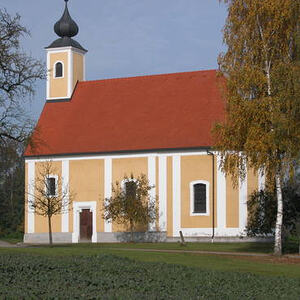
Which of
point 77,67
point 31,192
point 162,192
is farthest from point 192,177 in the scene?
point 77,67

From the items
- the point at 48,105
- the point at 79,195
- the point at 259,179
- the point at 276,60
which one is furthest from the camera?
the point at 48,105

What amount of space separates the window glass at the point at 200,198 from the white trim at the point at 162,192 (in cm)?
197

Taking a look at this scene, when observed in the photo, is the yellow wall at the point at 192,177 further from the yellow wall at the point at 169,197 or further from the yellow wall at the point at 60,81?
the yellow wall at the point at 60,81

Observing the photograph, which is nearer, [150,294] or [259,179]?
[150,294]

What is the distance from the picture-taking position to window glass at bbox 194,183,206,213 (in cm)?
4341

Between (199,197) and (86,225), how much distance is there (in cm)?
804

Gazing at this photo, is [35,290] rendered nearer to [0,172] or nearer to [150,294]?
[150,294]

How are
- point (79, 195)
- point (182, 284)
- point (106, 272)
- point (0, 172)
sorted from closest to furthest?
point (182, 284) → point (106, 272) → point (79, 195) → point (0, 172)

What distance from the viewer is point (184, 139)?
4391cm

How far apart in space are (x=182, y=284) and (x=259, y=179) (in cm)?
2770

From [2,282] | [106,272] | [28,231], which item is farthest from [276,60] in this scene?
[28,231]

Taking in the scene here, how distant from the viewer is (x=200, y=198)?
4350cm

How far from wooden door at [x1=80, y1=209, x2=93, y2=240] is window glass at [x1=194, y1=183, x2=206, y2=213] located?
7309 mm

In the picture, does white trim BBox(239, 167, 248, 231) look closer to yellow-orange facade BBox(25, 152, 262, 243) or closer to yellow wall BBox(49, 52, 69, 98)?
yellow-orange facade BBox(25, 152, 262, 243)
